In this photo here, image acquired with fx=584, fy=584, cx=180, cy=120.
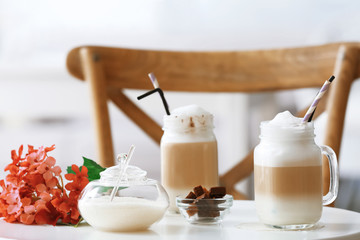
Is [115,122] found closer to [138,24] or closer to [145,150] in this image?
[145,150]

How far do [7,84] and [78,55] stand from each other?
A: 760 millimetres

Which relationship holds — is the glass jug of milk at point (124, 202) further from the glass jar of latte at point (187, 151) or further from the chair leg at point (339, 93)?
the chair leg at point (339, 93)

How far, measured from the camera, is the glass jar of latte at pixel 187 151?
3.03 ft

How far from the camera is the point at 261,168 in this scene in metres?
0.80

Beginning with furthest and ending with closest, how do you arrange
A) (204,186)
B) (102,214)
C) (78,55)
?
(78,55) → (204,186) → (102,214)

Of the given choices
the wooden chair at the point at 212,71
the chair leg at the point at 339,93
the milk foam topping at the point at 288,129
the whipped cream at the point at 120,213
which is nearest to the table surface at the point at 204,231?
the whipped cream at the point at 120,213

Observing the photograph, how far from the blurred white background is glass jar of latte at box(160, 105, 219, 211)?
126cm

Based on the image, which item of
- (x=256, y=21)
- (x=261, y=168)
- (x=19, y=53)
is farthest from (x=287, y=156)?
(x=19, y=53)

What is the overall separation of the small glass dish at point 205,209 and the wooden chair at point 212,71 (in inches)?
27.8

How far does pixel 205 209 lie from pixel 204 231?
5 cm

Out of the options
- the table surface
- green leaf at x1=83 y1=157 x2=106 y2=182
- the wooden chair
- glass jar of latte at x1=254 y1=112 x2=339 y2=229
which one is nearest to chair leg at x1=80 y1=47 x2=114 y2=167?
the wooden chair

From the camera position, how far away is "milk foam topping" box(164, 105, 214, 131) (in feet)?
3.01

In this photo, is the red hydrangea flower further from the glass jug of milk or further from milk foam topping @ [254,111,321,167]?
milk foam topping @ [254,111,321,167]

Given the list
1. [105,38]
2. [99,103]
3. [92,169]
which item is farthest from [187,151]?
[105,38]
